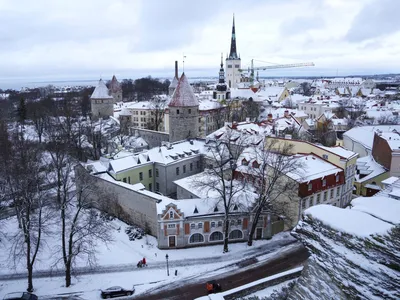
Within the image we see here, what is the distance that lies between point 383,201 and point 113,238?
18.2m

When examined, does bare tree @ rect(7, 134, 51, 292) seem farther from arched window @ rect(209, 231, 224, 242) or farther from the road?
arched window @ rect(209, 231, 224, 242)

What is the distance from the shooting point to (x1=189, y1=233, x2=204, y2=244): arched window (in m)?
20.5

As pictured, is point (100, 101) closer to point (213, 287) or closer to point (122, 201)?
point (122, 201)

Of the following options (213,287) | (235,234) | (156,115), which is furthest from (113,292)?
(156,115)

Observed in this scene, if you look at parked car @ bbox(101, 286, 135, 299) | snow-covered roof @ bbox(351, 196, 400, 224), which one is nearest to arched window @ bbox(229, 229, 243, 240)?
parked car @ bbox(101, 286, 135, 299)

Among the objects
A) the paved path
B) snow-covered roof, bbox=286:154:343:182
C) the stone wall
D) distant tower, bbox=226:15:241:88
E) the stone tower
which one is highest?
distant tower, bbox=226:15:241:88

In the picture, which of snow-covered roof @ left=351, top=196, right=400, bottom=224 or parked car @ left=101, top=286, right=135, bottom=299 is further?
parked car @ left=101, top=286, right=135, bottom=299

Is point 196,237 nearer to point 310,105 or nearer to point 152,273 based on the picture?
point 152,273

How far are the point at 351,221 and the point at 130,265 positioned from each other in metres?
15.3

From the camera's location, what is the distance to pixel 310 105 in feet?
224

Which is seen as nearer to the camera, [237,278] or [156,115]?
[237,278]

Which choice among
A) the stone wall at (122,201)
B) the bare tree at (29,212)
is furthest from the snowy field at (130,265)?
the stone wall at (122,201)

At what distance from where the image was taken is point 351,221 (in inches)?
211

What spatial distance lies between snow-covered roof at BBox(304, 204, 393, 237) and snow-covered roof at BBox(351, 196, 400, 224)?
135 millimetres
